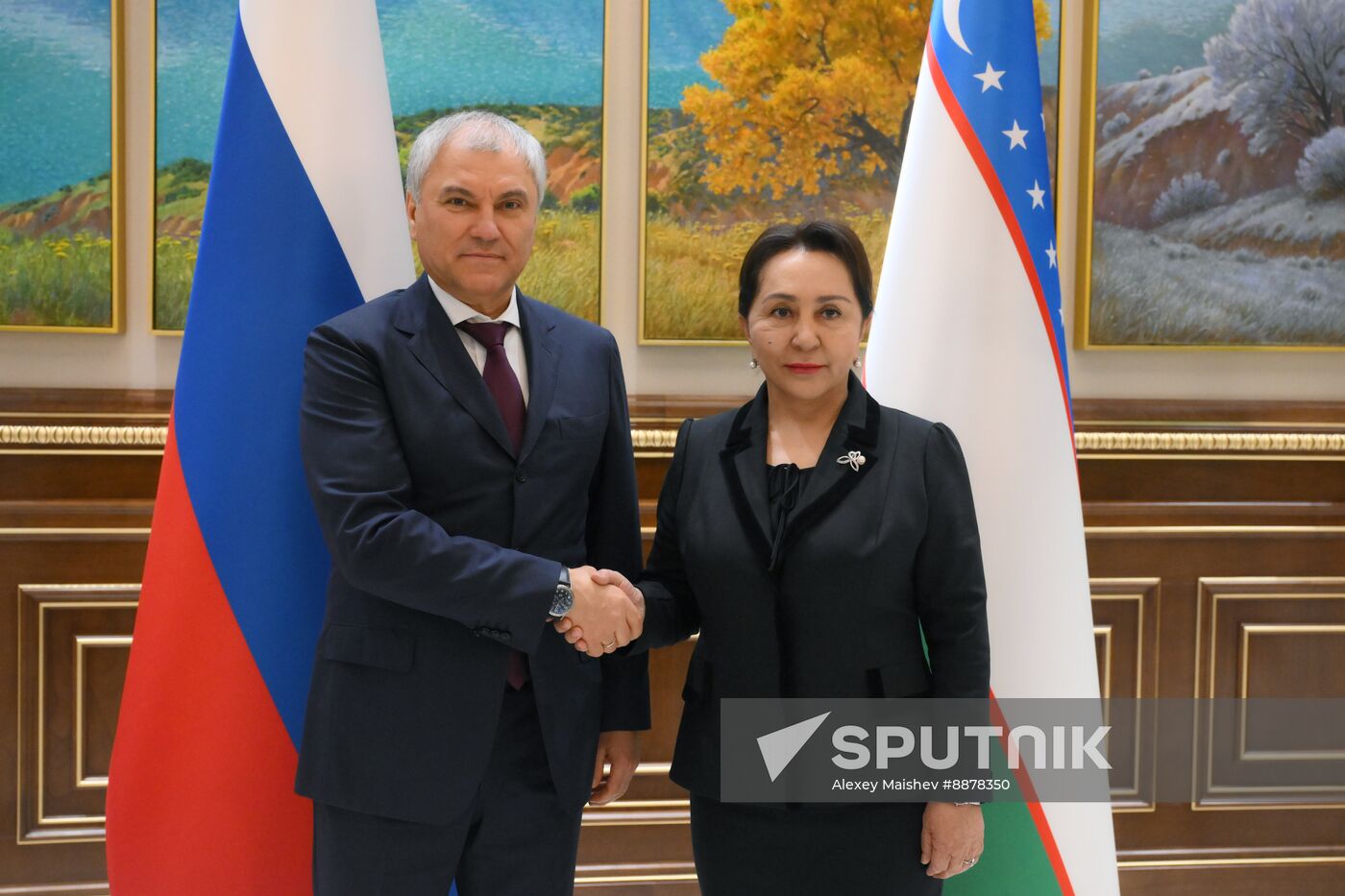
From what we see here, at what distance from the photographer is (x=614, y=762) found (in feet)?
6.33

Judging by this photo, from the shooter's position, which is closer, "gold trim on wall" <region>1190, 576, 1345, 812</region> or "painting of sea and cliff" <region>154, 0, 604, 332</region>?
"painting of sea and cliff" <region>154, 0, 604, 332</region>

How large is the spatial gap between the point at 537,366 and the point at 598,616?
16.0 inches

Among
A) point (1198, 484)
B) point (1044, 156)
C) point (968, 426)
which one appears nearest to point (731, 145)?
point (1044, 156)

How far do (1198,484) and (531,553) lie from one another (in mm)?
2458

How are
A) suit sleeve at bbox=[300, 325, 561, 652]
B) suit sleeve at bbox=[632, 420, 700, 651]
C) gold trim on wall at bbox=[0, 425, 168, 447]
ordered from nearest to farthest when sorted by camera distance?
suit sleeve at bbox=[300, 325, 561, 652]
suit sleeve at bbox=[632, 420, 700, 651]
gold trim on wall at bbox=[0, 425, 168, 447]

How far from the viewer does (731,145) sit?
129 inches

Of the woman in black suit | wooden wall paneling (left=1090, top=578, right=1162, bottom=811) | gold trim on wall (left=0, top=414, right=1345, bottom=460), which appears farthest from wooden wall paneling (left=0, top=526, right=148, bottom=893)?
wooden wall paneling (left=1090, top=578, right=1162, bottom=811)

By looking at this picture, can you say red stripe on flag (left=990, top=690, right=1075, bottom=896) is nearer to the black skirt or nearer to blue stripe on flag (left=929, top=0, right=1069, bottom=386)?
the black skirt

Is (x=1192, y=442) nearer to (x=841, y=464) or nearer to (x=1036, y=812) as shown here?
(x=1036, y=812)

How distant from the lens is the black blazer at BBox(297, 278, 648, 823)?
5.29 ft

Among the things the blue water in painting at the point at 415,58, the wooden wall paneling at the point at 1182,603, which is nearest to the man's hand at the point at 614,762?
the wooden wall paneling at the point at 1182,603

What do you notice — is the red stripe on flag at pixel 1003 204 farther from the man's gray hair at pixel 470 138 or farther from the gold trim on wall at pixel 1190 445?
the gold trim on wall at pixel 1190 445

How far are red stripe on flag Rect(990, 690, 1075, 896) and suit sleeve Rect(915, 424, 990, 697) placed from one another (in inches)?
14.5

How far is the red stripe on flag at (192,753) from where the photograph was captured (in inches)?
75.3
